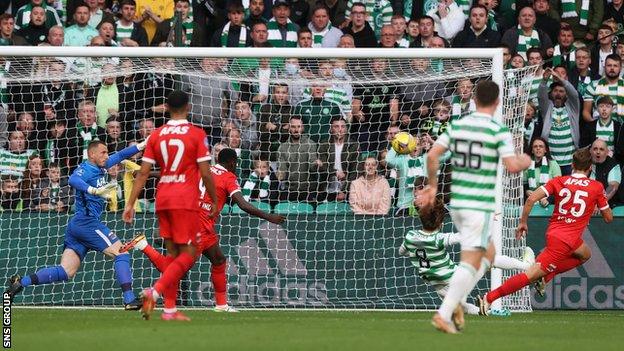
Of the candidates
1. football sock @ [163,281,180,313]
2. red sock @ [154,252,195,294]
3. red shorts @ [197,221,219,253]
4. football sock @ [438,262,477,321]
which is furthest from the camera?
red shorts @ [197,221,219,253]

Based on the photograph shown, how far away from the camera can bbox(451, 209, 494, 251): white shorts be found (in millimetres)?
11078

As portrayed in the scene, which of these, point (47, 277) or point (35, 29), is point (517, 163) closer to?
point (47, 277)

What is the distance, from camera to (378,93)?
18.4 m

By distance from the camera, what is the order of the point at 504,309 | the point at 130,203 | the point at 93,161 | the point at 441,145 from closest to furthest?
the point at 441,145 < the point at 130,203 < the point at 93,161 < the point at 504,309

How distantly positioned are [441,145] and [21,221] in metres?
8.13

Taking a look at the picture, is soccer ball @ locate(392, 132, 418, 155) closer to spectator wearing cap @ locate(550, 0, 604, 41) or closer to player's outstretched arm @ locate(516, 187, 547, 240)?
player's outstretched arm @ locate(516, 187, 547, 240)

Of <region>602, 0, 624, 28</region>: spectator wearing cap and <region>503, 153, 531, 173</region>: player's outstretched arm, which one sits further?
<region>602, 0, 624, 28</region>: spectator wearing cap

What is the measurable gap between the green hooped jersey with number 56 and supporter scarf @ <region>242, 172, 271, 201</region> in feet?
22.5

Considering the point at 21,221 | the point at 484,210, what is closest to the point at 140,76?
the point at 21,221

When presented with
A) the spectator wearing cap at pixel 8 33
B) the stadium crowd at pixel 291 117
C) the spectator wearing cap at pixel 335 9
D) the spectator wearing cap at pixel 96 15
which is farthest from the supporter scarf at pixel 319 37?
the spectator wearing cap at pixel 8 33

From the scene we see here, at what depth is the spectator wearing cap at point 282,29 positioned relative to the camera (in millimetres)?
20312

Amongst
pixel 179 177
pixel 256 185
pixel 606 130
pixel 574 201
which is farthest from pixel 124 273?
pixel 606 130

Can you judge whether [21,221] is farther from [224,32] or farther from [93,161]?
[224,32]

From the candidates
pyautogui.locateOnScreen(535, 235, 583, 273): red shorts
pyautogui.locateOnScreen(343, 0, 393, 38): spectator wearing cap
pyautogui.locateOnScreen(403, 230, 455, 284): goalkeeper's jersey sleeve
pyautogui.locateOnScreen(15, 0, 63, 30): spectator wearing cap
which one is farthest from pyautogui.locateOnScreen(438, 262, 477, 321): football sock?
pyautogui.locateOnScreen(15, 0, 63, 30): spectator wearing cap
